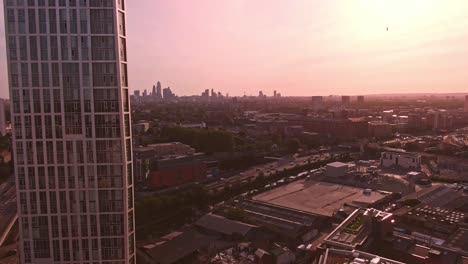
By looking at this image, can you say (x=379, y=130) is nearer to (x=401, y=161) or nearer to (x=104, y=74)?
(x=401, y=161)

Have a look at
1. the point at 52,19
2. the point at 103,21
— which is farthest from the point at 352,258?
the point at 52,19

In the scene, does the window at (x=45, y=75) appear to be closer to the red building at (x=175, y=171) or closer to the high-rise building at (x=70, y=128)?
the high-rise building at (x=70, y=128)

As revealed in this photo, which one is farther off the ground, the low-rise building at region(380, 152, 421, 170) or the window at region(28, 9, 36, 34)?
the window at region(28, 9, 36, 34)

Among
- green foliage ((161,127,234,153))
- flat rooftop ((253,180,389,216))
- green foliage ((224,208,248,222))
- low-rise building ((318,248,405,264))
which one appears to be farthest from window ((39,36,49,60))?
green foliage ((161,127,234,153))

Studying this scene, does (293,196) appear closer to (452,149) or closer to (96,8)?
(96,8)

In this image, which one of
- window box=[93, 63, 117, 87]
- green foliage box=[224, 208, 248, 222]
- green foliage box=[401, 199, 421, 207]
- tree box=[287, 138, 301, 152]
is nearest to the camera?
window box=[93, 63, 117, 87]

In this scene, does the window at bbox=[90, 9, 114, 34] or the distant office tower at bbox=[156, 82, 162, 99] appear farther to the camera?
the distant office tower at bbox=[156, 82, 162, 99]

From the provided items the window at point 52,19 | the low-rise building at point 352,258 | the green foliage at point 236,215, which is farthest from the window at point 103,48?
the green foliage at point 236,215

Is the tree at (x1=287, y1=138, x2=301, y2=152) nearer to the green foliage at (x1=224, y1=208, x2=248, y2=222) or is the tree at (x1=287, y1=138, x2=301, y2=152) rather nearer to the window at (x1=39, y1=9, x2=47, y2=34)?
the green foliage at (x1=224, y1=208, x2=248, y2=222)
